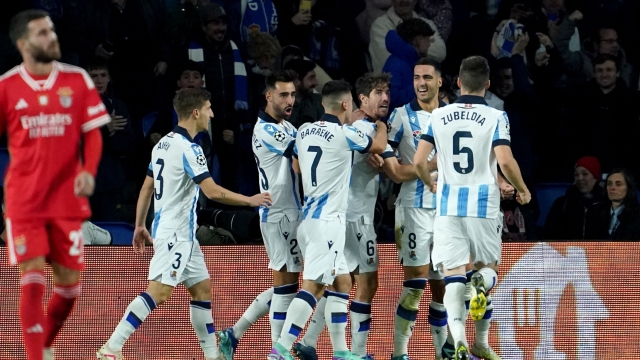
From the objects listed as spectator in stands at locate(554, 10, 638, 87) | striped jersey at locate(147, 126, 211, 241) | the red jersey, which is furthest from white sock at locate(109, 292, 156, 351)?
spectator in stands at locate(554, 10, 638, 87)

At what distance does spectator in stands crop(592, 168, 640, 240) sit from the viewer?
37.7 feet

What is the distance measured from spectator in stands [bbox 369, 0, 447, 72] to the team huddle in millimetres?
2759

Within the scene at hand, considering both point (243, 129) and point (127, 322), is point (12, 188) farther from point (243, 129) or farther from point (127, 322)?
point (243, 129)

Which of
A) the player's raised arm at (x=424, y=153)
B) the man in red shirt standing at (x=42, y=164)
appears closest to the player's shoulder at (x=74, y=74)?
the man in red shirt standing at (x=42, y=164)

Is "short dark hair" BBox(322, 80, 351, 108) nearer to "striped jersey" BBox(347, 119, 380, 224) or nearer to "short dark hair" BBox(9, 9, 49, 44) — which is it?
"striped jersey" BBox(347, 119, 380, 224)

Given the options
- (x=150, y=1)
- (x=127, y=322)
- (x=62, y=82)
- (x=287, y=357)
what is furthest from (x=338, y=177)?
(x=150, y=1)

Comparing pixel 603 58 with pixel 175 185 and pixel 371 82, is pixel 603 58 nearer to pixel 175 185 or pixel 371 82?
pixel 371 82

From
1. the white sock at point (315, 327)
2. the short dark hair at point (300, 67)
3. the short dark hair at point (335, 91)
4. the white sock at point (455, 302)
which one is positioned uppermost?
→ the short dark hair at point (300, 67)

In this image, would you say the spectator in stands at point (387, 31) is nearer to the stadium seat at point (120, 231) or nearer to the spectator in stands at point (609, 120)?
the spectator in stands at point (609, 120)

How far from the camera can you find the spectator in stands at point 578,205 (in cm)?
1209

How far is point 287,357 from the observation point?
916cm

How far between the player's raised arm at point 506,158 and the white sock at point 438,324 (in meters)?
1.59

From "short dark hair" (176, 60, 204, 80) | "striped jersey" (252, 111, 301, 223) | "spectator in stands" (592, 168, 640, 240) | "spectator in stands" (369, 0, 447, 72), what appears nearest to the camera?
"striped jersey" (252, 111, 301, 223)

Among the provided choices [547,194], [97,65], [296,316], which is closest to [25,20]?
[296,316]
